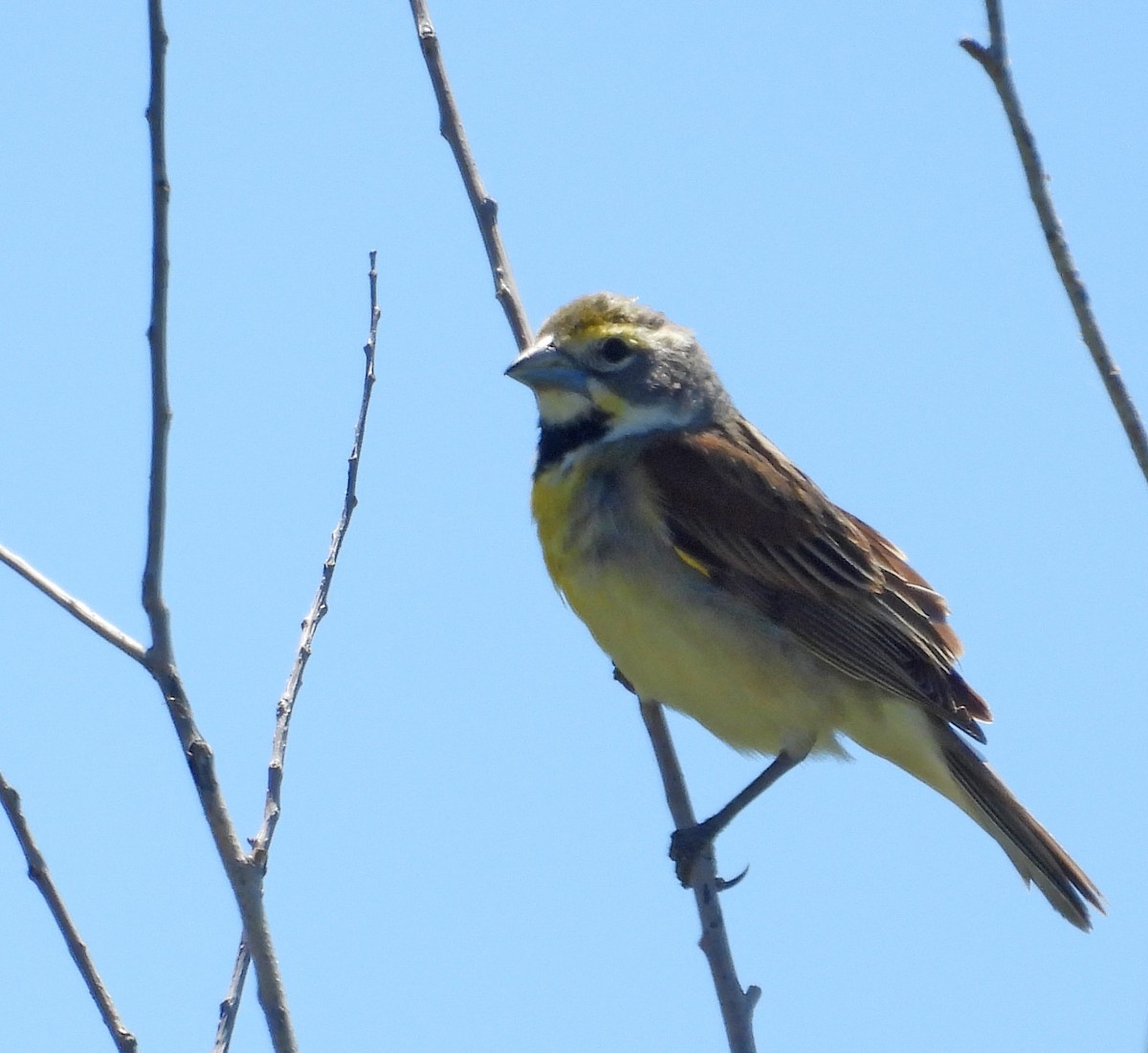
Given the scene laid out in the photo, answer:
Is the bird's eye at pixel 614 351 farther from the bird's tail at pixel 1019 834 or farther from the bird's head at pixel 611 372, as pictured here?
the bird's tail at pixel 1019 834

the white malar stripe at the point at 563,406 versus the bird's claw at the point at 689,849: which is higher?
the white malar stripe at the point at 563,406

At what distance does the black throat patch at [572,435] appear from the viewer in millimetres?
6387

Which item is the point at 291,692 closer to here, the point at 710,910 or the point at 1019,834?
the point at 710,910

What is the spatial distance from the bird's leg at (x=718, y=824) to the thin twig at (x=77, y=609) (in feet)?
7.46

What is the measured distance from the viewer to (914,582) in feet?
22.6

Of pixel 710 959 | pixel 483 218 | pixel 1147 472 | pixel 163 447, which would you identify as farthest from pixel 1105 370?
pixel 483 218

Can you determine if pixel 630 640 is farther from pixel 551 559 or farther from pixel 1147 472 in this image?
pixel 1147 472

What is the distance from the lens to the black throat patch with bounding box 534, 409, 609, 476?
6387mm

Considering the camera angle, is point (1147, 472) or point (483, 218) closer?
point (1147, 472)

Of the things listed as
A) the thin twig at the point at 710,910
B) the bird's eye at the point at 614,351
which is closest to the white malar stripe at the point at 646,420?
the bird's eye at the point at 614,351

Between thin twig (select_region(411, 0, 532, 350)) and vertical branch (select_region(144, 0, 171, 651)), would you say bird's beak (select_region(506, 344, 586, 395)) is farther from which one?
vertical branch (select_region(144, 0, 171, 651))

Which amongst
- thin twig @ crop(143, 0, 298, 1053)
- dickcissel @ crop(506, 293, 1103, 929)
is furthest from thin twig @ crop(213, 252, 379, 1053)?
dickcissel @ crop(506, 293, 1103, 929)

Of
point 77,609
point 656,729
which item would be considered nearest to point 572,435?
point 656,729

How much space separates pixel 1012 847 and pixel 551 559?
2.03m
